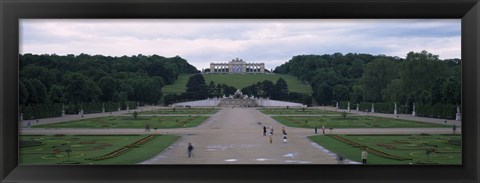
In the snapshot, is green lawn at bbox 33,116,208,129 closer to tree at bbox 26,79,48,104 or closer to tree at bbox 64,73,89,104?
tree at bbox 64,73,89,104

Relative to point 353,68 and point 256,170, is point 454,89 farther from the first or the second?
point 256,170

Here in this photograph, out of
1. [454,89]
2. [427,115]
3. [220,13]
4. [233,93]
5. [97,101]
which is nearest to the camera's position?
[220,13]

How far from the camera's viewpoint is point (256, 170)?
438 cm

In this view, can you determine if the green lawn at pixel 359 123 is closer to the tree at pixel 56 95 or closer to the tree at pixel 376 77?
the tree at pixel 376 77

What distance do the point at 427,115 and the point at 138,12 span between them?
31.4m

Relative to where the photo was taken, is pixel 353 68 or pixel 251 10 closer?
pixel 251 10

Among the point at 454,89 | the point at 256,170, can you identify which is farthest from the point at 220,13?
the point at 454,89

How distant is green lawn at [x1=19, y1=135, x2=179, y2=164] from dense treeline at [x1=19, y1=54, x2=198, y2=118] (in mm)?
1568

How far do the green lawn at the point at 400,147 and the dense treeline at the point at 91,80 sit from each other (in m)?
4.96

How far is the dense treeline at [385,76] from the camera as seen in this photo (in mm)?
30828

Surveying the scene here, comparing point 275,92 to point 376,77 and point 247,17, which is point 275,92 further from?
point 247,17

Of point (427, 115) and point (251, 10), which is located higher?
point (251, 10)

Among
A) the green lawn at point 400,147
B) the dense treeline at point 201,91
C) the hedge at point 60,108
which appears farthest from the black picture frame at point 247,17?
the dense treeline at point 201,91

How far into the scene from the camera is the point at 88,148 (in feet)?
47.1
